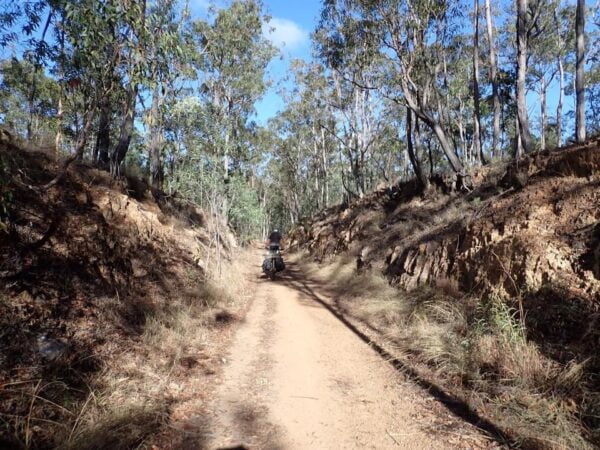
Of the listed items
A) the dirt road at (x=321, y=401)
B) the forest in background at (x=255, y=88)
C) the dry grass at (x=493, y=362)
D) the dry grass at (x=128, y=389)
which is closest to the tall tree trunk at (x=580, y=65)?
the forest in background at (x=255, y=88)

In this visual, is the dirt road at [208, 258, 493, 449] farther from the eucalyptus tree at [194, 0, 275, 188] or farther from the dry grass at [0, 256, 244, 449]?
the eucalyptus tree at [194, 0, 275, 188]

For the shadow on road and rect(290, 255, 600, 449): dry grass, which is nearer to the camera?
rect(290, 255, 600, 449): dry grass

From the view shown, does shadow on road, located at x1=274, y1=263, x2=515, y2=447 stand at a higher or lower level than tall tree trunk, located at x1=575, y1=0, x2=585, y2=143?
lower

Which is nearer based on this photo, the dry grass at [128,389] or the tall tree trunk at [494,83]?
the dry grass at [128,389]

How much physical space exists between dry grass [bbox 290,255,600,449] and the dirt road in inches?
19.5

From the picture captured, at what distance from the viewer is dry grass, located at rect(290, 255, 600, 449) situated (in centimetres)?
377

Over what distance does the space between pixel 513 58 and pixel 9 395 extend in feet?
104

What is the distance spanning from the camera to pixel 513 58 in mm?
26531

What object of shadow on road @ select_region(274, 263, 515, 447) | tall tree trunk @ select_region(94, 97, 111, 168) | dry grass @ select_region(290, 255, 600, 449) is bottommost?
shadow on road @ select_region(274, 263, 515, 447)

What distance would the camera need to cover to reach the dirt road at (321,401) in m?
3.97

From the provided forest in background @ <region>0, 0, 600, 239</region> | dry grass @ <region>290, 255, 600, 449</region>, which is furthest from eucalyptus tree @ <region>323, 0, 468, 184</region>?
dry grass @ <region>290, 255, 600, 449</region>

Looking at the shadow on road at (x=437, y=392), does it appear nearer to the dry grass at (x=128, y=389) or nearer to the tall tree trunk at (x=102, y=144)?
the dry grass at (x=128, y=389)

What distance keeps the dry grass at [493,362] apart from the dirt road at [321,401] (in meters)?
0.50

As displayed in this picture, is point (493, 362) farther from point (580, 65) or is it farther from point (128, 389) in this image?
point (580, 65)
